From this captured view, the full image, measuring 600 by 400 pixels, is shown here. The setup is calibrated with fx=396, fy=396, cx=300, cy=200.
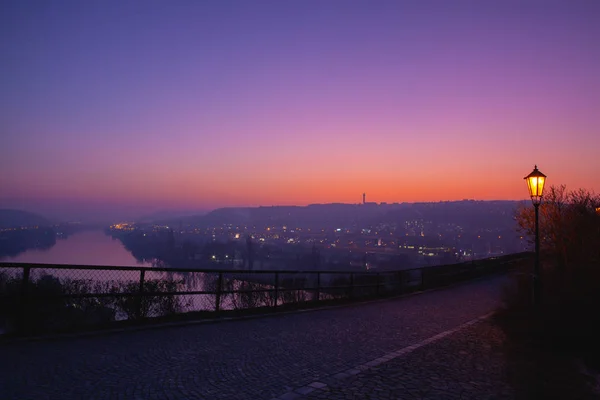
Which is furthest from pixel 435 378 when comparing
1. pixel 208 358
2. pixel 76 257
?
pixel 76 257

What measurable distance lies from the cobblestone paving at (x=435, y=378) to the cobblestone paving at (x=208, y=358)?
0.48 feet

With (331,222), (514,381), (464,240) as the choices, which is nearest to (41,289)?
(514,381)

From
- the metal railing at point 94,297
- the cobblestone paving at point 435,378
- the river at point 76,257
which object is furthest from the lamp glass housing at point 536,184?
the river at point 76,257

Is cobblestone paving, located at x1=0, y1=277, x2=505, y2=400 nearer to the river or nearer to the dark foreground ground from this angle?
the dark foreground ground

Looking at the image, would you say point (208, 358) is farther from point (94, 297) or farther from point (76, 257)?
point (76, 257)

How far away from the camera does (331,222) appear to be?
146 meters

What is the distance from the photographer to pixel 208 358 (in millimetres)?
6691

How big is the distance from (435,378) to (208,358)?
3671 millimetres

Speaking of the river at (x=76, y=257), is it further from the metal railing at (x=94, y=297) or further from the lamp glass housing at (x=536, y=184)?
the lamp glass housing at (x=536, y=184)

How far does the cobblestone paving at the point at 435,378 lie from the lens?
5352 millimetres

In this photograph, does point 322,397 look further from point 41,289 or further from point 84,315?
point 41,289

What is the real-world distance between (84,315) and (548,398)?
1084cm

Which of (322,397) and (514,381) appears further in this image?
(514,381)

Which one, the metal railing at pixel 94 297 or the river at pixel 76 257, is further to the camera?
the river at pixel 76 257
